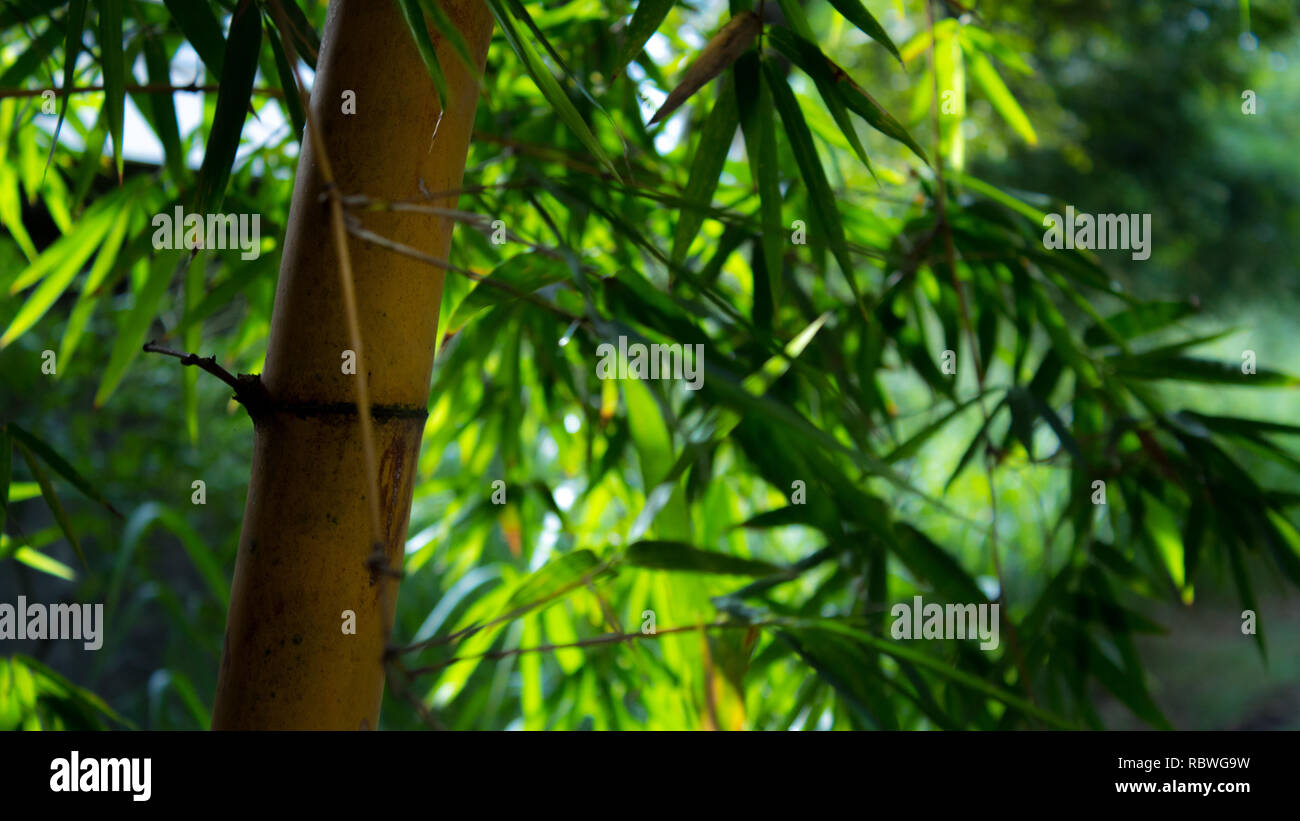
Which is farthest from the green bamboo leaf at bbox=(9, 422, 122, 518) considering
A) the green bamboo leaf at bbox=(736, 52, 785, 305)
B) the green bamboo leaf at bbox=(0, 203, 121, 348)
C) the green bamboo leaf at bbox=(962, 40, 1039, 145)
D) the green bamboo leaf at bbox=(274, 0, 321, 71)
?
the green bamboo leaf at bbox=(962, 40, 1039, 145)

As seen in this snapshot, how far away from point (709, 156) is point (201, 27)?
0.22 m

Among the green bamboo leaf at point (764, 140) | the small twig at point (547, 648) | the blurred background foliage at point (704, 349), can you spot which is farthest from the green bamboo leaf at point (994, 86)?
the small twig at point (547, 648)

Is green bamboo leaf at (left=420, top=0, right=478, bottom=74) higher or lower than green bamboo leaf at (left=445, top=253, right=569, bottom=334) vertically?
higher

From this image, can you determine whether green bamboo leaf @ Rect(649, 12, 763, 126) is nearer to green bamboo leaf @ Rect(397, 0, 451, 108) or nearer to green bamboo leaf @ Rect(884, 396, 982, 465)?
green bamboo leaf @ Rect(397, 0, 451, 108)

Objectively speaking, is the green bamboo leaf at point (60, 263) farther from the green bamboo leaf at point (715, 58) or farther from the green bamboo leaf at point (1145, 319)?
the green bamboo leaf at point (1145, 319)

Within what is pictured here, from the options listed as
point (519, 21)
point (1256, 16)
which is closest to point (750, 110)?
point (519, 21)

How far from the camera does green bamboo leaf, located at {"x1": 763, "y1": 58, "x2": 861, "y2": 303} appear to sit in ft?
1.22

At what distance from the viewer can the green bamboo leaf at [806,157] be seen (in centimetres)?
37

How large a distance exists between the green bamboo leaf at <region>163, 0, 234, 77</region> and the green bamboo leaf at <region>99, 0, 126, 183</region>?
37 millimetres

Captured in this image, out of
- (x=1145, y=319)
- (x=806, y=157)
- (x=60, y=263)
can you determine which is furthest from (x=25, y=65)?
(x=1145, y=319)

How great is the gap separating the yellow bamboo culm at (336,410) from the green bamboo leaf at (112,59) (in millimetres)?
78

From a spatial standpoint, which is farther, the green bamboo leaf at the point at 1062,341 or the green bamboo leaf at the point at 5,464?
the green bamboo leaf at the point at 1062,341

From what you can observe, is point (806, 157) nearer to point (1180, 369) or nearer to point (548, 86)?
point (548, 86)

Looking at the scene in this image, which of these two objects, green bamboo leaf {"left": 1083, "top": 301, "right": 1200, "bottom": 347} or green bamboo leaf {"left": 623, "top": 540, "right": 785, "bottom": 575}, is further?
green bamboo leaf {"left": 1083, "top": 301, "right": 1200, "bottom": 347}
